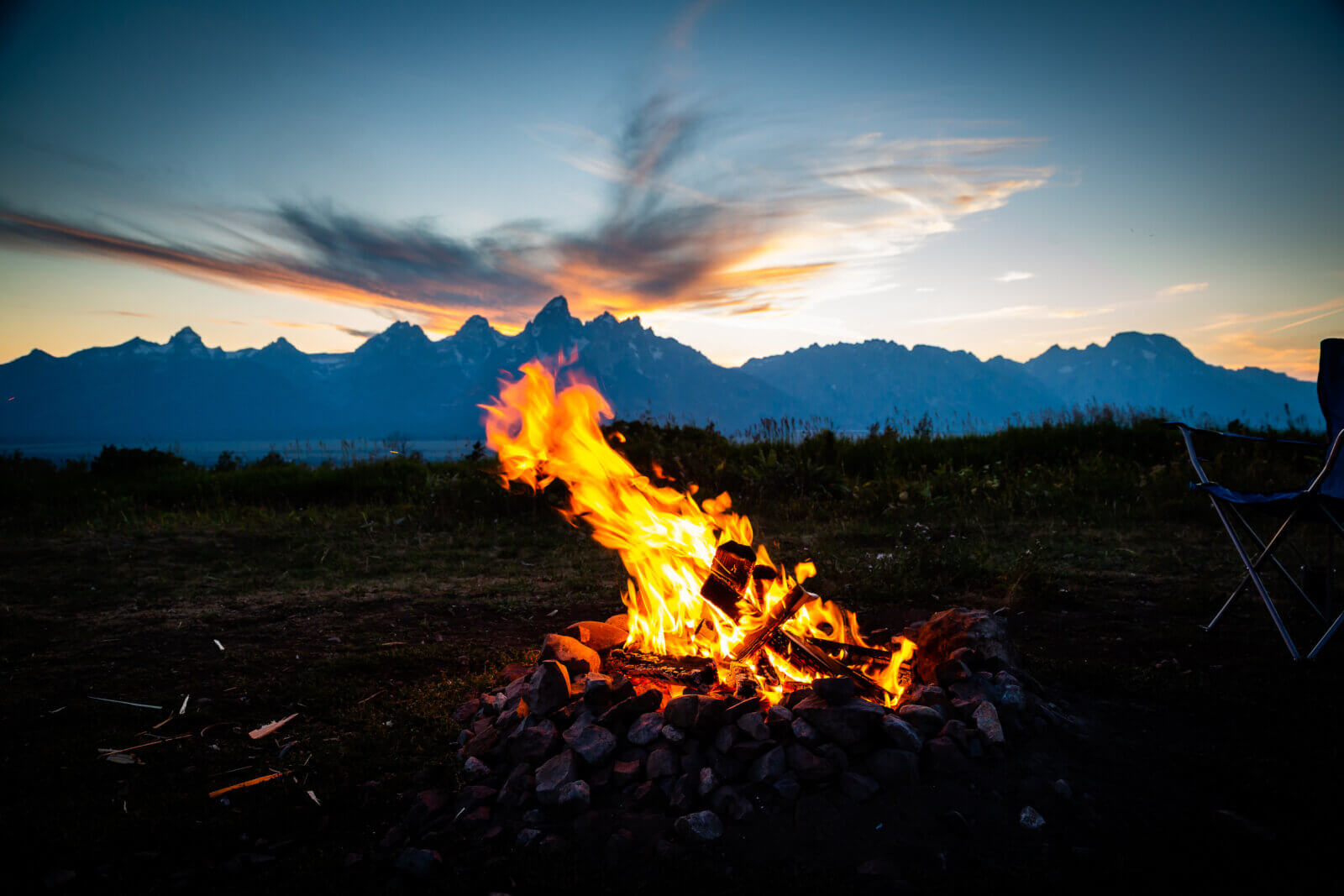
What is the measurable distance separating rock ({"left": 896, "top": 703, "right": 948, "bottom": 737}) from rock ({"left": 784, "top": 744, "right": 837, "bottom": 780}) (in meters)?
0.43

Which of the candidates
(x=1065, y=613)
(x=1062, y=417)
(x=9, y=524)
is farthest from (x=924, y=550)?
(x=9, y=524)

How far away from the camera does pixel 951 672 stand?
2.91m

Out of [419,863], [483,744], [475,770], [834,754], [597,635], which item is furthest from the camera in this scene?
A: [597,635]

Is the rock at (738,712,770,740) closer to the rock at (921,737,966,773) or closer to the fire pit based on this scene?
the fire pit

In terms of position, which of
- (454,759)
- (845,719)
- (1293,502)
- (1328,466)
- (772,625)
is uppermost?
(1328,466)

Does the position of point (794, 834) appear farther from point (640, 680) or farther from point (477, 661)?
point (477, 661)

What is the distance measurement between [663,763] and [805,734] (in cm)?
54

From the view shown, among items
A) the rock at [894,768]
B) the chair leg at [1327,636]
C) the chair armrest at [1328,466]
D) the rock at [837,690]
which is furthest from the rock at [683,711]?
the chair armrest at [1328,466]

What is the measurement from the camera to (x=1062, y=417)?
A: 11758 millimetres

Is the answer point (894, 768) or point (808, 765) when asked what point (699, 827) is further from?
point (894, 768)

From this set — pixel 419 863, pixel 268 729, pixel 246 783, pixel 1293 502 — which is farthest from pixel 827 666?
pixel 1293 502

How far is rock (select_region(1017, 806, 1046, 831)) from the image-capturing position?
212 centimetres

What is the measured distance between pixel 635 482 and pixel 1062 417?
1048 cm

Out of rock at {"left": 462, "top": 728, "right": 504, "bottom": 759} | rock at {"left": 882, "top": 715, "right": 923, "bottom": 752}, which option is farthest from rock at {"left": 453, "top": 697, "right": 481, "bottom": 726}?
rock at {"left": 882, "top": 715, "right": 923, "bottom": 752}
